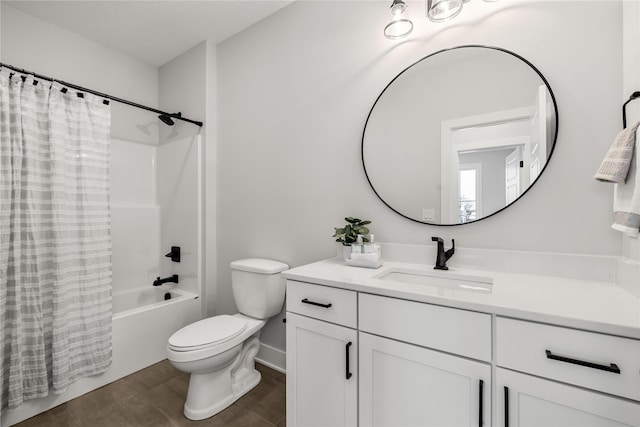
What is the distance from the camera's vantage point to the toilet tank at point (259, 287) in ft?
6.02

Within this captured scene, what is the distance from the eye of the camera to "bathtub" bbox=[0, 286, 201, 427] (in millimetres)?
1671

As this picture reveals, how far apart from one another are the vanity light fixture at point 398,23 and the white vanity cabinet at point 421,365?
4.20ft

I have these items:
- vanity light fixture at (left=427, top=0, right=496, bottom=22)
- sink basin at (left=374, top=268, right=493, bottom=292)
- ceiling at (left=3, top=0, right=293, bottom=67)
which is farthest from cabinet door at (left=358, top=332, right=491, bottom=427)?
ceiling at (left=3, top=0, right=293, bottom=67)

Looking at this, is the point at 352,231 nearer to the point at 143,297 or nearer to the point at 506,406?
the point at 506,406

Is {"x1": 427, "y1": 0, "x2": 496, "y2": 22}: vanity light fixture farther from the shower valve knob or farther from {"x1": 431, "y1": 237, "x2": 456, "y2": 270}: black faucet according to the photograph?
the shower valve knob

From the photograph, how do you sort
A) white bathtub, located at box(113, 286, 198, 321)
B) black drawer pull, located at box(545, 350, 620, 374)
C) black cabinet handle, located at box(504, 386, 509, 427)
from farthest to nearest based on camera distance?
white bathtub, located at box(113, 286, 198, 321) → black cabinet handle, located at box(504, 386, 509, 427) → black drawer pull, located at box(545, 350, 620, 374)

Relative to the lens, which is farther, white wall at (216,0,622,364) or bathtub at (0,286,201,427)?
bathtub at (0,286,201,427)

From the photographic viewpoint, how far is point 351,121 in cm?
171

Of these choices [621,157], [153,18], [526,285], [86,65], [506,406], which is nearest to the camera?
[506,406]

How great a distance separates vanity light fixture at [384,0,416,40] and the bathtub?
2342 millimetres

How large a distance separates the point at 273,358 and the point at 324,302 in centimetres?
117

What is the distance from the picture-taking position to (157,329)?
6.91ft

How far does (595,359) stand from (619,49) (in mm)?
1171

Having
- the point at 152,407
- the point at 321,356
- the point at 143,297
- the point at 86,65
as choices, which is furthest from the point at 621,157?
the point at 86,65
